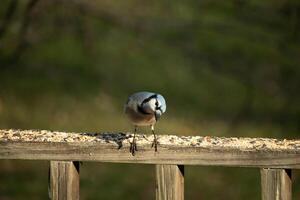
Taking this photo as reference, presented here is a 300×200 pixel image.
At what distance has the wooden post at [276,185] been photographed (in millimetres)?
3482

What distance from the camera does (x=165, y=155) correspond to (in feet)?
12.1

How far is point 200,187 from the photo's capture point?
38.3 feet

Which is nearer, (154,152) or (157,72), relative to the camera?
(154,152)

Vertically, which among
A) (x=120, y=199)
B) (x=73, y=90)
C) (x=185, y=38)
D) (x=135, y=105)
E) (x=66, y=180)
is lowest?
(x=66, y=180)

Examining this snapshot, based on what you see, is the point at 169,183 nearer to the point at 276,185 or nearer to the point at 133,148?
the point at 133,148

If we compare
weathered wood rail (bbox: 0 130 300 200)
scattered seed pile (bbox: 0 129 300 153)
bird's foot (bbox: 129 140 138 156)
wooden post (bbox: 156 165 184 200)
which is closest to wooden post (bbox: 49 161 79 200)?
weathered wood rail (bbox: 0 130 300 200)

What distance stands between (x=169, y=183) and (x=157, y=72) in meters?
10.5

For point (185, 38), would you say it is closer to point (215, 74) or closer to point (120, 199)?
point (215, 74)

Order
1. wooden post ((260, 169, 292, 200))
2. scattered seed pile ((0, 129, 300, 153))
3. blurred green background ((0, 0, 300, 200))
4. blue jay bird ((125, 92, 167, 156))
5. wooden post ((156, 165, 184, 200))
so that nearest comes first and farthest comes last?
1. wooden post ((260, 169, 292, 200))
2. wooden post ((156, 165, 184, 200))
3. scattered seed pile ((0, 129, 300, 153))
4. blue jay bird ((125, 92, 167, 156))
5. blurred green background ((0, 0, 300, 200))

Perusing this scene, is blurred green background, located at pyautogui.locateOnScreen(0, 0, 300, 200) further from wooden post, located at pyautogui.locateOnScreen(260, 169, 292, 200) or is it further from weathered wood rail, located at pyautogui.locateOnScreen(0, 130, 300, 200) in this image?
wooden post, located at pyautogui.locateOnScreen(260, 169, 292, 200)

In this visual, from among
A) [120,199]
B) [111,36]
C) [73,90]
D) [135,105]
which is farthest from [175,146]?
[111,36]

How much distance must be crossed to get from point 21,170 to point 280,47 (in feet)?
14.1

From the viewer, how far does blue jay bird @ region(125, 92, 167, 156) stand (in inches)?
177

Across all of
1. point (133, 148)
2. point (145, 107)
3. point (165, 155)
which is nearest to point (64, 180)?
point (133, 148)
